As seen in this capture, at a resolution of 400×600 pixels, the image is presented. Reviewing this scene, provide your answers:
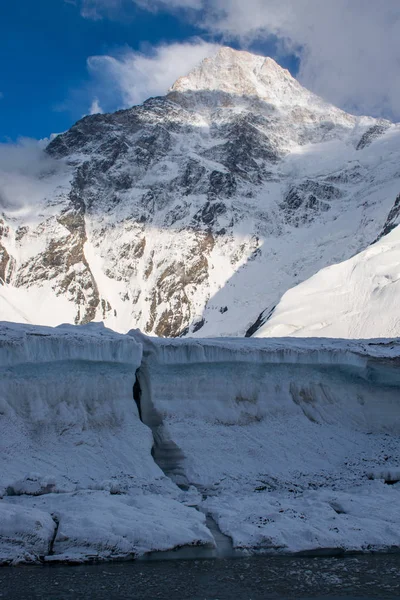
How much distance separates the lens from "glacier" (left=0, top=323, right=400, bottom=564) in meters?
14.9

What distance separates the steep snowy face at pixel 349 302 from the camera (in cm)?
5766

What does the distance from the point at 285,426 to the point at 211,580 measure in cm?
1040

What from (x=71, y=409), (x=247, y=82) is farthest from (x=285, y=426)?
(x=247, y=82)

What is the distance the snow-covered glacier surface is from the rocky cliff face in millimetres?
73843

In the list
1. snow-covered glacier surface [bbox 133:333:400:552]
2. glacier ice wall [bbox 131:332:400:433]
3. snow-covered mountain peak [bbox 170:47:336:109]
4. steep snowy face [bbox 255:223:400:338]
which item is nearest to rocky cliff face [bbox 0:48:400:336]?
snow-covered mountain peak [bbox 170:47:336:109]

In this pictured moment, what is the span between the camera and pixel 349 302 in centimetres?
6362

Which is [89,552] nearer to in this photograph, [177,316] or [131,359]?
[131,359]

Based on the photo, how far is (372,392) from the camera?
25.5m

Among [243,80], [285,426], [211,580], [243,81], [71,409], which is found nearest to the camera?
[211,580]

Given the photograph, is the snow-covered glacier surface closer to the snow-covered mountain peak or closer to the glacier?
the glacier

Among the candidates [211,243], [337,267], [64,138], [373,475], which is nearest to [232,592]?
[373,475]

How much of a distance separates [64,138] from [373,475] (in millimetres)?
147745

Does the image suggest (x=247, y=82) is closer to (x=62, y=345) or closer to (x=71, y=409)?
(x=62, y=345)

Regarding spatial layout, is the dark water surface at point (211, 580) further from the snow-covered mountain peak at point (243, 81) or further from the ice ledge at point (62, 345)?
the snow-covered mountain peak at point (243, 81)
